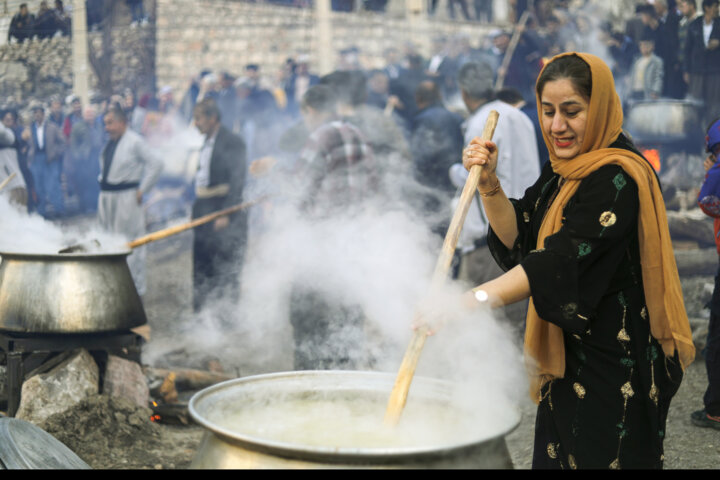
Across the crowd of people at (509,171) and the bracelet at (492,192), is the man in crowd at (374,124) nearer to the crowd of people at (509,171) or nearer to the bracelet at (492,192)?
the crowd of people at (509,171)

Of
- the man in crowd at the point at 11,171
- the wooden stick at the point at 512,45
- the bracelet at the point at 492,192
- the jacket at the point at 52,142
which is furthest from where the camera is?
the wooden stick at the point at 512,45

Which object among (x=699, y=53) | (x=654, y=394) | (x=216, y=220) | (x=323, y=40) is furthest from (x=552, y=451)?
(x=323, y=40)

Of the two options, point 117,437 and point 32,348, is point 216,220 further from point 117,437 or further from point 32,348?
point 117,437

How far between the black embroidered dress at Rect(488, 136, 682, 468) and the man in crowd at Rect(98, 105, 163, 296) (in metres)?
5.61

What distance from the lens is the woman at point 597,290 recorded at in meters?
1.96

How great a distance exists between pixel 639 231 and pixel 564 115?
381 millimetres

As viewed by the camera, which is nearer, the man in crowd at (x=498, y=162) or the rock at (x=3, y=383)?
the rock at (x=3, y=383)

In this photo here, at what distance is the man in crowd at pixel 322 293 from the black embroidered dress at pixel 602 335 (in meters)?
3.37

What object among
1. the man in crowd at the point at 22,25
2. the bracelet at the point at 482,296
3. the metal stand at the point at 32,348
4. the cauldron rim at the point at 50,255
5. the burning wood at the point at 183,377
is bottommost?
→ the burning wood at the point at 183,377

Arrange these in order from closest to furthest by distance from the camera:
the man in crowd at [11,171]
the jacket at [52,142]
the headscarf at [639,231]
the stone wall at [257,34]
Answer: the headscarf at [639,231]
the man in crowd at [11,171]
the jacket at [52,142]
the stone wall at [257,34]

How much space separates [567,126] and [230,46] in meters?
6.10

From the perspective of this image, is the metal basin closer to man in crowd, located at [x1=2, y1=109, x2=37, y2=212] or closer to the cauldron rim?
the cauldron rim

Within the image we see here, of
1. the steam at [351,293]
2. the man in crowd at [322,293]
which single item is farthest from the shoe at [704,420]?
the man in crowd at [322,293]

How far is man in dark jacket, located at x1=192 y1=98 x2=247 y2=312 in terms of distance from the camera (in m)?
7.46
